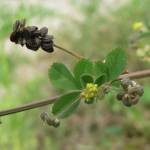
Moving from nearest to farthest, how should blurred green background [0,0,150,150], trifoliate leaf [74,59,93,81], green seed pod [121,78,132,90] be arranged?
green seed pod [121,78,132,90], trifoliate leaf [74,59,93,81], blurred green background [0,0,150,150]

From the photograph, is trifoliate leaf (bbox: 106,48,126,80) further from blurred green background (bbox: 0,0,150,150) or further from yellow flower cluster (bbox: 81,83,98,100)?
blurred green background (bbox: 0,0,150,150)

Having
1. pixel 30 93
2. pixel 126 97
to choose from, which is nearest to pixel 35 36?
pixel 126 97

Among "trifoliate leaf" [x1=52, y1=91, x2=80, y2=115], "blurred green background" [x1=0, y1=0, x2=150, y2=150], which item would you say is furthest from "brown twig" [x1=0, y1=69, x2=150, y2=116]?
"blurred green background" [x1=0, y1=0, x2=150, y2=150]

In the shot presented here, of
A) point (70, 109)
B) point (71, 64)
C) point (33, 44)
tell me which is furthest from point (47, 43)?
point (71, 64)

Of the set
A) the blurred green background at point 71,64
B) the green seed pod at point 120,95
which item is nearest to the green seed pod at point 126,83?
the green seed pod at point 120,95

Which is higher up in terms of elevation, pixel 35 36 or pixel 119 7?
pixel 119 7

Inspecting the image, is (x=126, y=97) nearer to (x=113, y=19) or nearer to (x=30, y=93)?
(x=30, y=93)
